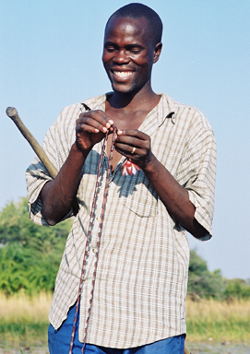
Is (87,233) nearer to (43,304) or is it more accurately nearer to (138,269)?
(138,269)

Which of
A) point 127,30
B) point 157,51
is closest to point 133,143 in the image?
point 127,30

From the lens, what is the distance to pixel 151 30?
2633 millimetres

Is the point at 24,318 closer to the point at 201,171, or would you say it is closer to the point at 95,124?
the point at 201,171

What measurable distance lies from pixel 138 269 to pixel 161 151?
1.66ft

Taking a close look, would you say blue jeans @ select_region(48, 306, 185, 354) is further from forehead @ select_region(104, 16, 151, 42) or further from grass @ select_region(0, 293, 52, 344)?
grass @ select_region(0, 293, 52, 344)

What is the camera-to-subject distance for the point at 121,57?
2549 mm

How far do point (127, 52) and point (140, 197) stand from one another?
617mm

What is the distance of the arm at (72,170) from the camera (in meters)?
2.25

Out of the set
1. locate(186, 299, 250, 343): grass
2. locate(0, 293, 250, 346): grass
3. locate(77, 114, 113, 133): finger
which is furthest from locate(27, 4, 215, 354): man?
locate(186, 299, 250, 343): grass

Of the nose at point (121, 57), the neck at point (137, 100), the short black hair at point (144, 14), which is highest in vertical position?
the short black hair at point (144, 14)

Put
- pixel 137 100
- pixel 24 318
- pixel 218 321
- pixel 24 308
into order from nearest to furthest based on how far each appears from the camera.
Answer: pixel 137 100
pixel 24 318
pixel 218 321
pixel 24 308

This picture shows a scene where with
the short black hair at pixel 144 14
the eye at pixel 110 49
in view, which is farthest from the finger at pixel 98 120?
the short black hair at pixel 144 14

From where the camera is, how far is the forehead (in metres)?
2.55

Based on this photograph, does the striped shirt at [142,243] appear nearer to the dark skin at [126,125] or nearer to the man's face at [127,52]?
the dark skin at [126,125]
